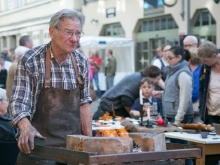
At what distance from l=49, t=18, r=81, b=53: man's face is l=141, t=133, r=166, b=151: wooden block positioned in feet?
2.37

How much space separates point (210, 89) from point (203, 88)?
0.31 ft

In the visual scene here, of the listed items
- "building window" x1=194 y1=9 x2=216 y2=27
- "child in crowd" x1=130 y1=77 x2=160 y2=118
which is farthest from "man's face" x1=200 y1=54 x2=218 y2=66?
"building window" x1=194 y1=9 x2=216 y2=27

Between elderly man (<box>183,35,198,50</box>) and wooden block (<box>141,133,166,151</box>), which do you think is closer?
wooden block (<box>141,133,166,151</box>)

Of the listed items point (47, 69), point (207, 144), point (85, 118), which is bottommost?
point (207, 144)

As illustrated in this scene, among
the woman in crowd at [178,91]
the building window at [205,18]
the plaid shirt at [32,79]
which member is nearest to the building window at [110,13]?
the building window at [205,18]

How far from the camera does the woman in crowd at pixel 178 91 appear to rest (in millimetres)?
6070

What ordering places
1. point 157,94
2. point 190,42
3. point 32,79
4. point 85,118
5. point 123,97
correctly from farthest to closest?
1. point 190,42
2. point 157,94
3. point 123,97
4. point 85,118
5. point 32,79

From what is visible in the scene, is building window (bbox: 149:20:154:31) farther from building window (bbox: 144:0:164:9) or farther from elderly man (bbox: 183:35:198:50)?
elderly man (bbox: 183:35:198:50)

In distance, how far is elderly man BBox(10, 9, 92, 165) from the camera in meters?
3.11

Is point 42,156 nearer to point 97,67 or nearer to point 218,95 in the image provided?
point 218,95

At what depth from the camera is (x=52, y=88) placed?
10.5 ft

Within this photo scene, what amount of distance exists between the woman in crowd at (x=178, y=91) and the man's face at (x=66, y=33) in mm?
3124

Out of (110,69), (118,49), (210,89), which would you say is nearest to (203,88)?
(210,89)

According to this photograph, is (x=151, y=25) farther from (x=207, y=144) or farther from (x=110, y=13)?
(x=207, y=144)
